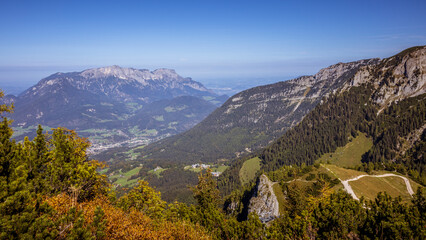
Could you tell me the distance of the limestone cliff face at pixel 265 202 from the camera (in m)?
84.9

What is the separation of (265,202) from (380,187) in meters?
48.0

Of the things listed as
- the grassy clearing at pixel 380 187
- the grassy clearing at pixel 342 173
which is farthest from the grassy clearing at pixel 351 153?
the grassy clearing at pixel 342 173

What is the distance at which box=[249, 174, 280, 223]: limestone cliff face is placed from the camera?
84.9 m

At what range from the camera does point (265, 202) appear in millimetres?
90000

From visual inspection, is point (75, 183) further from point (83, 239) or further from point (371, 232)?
point (371, 232)

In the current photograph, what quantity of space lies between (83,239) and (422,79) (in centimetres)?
25753

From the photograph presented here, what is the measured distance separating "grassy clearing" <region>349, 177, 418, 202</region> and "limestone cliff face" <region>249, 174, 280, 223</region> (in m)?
30.0

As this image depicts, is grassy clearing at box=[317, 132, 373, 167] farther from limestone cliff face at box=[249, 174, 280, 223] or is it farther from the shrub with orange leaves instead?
the shrub with orange leaves

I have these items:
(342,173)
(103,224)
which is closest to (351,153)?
(342,173)

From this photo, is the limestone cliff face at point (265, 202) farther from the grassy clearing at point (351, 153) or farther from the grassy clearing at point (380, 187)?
the grassy clearing at point (351, 153)

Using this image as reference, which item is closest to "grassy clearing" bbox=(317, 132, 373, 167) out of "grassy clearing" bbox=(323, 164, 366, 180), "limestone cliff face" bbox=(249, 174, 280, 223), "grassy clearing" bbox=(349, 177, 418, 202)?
"grassy clearing" bbox=(349, 177, 418, 202)

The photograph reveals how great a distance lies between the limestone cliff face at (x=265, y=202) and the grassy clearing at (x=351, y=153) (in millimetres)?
92057

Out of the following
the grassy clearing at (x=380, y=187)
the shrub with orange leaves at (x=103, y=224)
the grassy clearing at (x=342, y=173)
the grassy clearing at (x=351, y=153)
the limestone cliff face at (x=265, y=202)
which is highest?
the shrub with orange leaves at (x=103, y=224)

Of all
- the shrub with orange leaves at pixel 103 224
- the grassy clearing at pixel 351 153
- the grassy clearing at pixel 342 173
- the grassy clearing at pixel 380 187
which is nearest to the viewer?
the shrub with orange leaves at pixel 103 224
